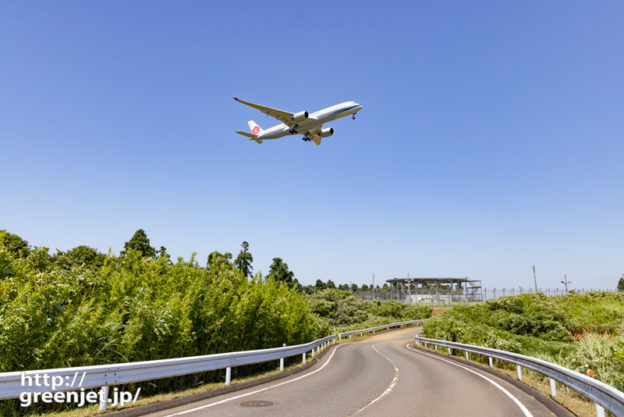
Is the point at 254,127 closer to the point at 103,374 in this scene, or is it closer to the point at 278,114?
the point at 278,114

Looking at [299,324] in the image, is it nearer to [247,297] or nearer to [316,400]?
[247,297]

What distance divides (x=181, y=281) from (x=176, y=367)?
3753mm

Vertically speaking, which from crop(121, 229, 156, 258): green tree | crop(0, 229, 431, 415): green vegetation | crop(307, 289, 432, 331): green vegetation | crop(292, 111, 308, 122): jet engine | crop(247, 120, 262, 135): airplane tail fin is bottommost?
crop(307, 289, 432, 331): green vegetation

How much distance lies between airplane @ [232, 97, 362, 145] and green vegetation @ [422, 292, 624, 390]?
1779cm

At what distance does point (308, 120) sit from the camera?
1059 inches

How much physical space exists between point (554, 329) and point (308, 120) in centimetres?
2381

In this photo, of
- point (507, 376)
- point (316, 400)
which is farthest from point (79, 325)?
point (507, 376)

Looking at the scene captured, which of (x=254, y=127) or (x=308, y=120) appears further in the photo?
(x=254, y=127)

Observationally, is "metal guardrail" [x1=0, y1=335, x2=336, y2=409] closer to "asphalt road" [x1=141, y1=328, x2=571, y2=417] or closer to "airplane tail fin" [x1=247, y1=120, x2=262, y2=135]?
"asphalt road" [x1=141, y1=328, x2=571, y2=417]

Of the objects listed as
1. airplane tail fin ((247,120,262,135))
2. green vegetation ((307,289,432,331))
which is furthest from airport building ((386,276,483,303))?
airplane tail fin ((247,120,262,135))

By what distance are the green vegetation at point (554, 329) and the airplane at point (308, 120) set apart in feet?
58.4

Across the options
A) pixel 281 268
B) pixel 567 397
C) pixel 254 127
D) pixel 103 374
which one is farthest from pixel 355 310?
pixel 103 374

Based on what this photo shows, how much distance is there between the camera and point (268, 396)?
8.38m

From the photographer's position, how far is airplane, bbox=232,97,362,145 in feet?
86.7
